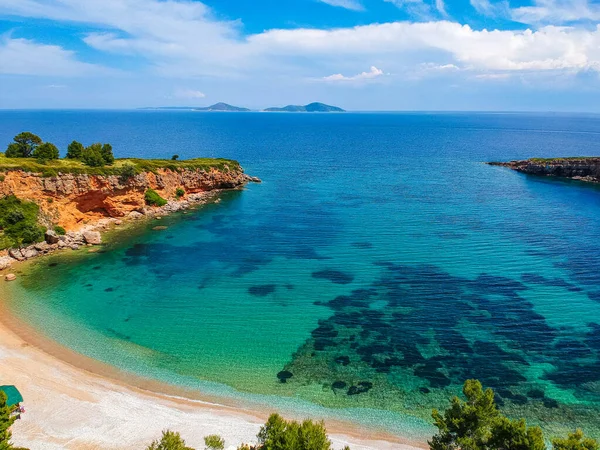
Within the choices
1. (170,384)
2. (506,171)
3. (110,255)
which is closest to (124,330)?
(170,384)

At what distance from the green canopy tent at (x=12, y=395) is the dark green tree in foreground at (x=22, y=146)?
66286 millimetres

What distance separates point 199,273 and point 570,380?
147ft

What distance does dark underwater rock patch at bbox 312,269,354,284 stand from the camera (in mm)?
52375

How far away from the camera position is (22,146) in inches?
3157

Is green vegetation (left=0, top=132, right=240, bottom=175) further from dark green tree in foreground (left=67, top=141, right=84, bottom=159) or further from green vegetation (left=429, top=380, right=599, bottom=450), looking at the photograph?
green vegetation (left=429, top=380, right=599, bottom=450)

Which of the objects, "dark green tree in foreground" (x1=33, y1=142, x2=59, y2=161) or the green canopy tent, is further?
"dark green tree in foreground" (x1=33, y1=142, x2=59, y2=161)

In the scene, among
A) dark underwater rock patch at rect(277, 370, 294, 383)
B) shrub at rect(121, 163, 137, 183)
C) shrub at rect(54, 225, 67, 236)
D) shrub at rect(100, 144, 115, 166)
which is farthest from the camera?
shrub at rect(100, 144, 115, 166)

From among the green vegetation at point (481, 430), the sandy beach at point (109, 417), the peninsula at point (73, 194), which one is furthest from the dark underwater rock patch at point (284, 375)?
the peninsula at point (73, 194)

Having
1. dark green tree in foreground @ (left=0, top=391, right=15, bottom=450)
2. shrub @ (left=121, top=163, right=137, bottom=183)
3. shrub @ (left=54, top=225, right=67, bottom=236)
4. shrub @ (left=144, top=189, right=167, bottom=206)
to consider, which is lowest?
dark green tree in foreground @ (left=0, top=391, right=15, bottom=450)

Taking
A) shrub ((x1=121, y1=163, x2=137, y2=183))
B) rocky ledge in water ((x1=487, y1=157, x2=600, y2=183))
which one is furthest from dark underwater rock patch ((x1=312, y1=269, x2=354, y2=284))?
rocky ledge in water ((x1=487, y1=157, x2=600, y2=183))

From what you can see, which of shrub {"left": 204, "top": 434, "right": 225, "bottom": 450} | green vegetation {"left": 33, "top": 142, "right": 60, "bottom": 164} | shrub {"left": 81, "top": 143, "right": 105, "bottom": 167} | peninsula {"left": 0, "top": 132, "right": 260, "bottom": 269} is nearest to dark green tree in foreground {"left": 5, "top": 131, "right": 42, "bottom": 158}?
peninsula {"left": 0, "top": 132, "right": 260, "bottom": 269}

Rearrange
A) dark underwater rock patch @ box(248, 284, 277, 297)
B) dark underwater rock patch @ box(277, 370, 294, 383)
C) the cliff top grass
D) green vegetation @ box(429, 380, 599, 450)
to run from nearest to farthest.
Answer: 1. green vegetation @ box(429, 380, 599, 450)
2. dark underwater rock patch @ box(277, 370, 294, 383)
3. dark underwater rock patch @ box(248, 284, 277, 297)
4. the cliff top grass

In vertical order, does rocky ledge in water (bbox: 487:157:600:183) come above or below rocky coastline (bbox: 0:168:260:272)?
above

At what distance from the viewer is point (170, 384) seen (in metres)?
33.7
